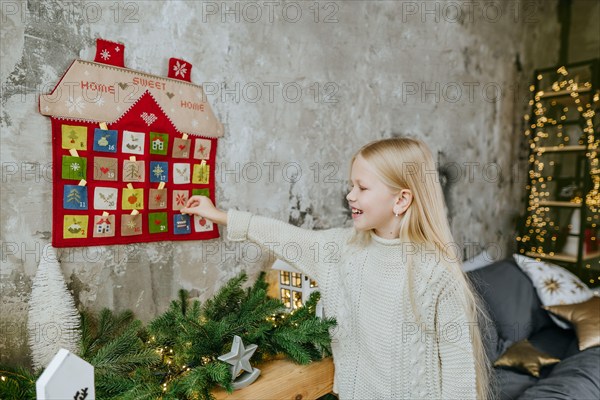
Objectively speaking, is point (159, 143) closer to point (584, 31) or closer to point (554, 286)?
point (554, 286)

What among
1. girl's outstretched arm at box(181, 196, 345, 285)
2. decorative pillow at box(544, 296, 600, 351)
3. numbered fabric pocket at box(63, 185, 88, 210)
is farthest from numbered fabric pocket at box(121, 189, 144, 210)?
decorative pillow at box(544, 296, 600, 351)

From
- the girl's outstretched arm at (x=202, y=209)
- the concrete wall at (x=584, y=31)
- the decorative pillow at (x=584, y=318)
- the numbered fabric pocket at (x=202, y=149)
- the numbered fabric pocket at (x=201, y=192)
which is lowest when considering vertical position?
the decorative pillow at (x=584, y=318)

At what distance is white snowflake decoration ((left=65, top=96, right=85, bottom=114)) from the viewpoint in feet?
4.20

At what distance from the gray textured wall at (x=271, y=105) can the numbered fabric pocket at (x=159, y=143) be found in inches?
8.5

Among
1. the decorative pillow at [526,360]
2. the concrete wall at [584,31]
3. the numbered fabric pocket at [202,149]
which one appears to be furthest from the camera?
the concrete wall at [584,31]

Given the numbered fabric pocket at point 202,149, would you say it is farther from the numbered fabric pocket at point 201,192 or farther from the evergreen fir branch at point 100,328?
the evergreen fir branch at point 100,328

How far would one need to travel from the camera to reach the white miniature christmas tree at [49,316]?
127 cm

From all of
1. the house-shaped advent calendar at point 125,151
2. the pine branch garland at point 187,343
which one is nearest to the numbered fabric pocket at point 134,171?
the house-shaped advent calendar at point 125,151

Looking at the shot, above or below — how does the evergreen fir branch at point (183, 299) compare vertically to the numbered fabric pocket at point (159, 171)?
below

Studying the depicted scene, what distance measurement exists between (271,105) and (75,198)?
858 mm

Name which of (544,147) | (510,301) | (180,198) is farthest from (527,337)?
(180,198)

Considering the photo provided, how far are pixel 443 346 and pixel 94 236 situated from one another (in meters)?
1.13

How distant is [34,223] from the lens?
1267 mm

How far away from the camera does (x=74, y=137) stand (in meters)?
1.30
